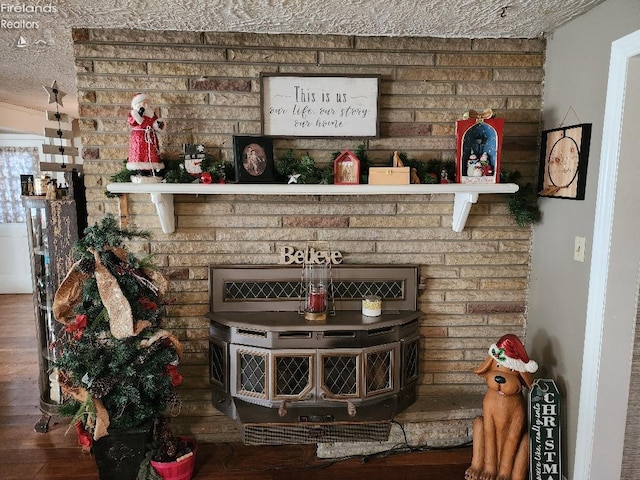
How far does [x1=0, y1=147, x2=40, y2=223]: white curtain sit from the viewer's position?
536 cm

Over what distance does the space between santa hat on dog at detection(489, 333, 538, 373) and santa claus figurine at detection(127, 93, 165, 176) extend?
181cm

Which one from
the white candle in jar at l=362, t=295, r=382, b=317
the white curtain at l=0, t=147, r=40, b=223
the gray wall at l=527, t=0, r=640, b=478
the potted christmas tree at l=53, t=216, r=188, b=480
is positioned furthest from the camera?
the white curtain at l=0, t=147, r=40, b=223

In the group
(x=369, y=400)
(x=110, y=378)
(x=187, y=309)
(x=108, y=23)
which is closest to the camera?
(x=110, y=378)

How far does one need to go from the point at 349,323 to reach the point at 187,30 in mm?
1642

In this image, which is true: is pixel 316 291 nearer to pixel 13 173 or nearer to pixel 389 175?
pixel 389 175

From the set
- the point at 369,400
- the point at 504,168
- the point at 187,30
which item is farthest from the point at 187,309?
the point at 504,168

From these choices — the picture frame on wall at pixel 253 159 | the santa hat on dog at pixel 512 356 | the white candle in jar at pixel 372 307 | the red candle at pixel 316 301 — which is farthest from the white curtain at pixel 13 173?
the santa hat on dog at pixel 512 356

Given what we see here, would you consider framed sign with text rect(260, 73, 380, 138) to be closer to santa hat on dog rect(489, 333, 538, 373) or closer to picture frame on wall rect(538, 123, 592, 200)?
picture frame on wall rect(538, 123, 592, 200)

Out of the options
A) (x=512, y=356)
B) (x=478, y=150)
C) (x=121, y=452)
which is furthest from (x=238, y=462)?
(x=478, y=150)

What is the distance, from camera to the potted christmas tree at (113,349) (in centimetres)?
195

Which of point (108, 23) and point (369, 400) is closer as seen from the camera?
point (108, 23)

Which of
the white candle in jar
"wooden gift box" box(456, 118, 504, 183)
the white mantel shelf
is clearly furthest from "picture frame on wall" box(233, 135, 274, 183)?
"wooden gift box" box(456, 118, 504, 183)

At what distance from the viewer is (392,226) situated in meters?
2.39

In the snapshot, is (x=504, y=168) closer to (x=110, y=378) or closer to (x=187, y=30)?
(x=187, y=30)
